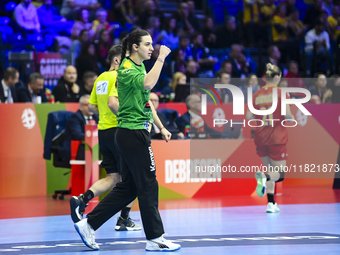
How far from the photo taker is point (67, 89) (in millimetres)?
9492

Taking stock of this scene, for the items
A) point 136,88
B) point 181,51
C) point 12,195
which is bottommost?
point 12,195

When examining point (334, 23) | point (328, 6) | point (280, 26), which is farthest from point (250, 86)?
point (328, 6)

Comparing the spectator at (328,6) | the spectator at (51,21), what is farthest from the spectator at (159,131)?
the spectator at (328,6)

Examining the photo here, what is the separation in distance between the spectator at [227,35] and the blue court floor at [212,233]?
25.2 feet

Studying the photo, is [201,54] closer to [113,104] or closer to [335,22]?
[335,22]

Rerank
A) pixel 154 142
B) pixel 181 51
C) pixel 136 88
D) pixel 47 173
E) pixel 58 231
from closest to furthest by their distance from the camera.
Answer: pixel 136 88
pixel 58 231
pixel 154 142
pixel 47 173
pixel 181 51

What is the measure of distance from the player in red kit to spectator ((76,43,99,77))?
529cm

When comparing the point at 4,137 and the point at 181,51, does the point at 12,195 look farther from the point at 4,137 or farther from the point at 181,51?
the point at 181,51

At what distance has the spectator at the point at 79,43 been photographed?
38.3ft

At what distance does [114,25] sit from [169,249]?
364 inches

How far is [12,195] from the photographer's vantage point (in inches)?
329

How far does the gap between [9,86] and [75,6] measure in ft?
15.7

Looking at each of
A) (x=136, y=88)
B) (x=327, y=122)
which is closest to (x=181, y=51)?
(x=327, y=122)

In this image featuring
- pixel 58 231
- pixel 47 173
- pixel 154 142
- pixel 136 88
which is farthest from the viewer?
pixel 47 173
